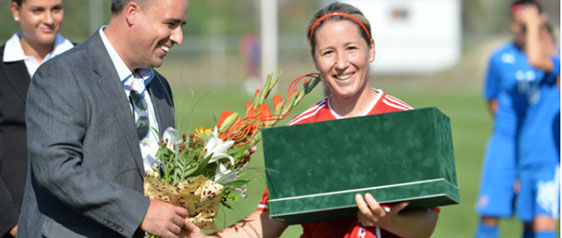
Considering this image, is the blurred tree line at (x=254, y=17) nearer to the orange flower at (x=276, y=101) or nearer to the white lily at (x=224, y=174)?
the orange flower at (x=276, y=101)

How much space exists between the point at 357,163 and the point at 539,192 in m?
4.89

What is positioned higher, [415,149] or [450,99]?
[450,99]

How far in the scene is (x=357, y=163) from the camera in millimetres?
2998

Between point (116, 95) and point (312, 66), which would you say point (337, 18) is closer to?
point (116, 95)

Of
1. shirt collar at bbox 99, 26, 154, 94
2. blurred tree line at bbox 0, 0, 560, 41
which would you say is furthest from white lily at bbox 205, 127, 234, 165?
blurred tree line at bbox 0, 0, 560, 41

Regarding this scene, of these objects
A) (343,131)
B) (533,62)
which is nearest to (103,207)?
(343,131)

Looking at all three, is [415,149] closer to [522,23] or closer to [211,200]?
[211,200]

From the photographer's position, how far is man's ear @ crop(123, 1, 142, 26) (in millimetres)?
3350

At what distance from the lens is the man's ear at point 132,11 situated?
11.0 ft

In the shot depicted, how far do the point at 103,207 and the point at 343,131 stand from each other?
2.94ft

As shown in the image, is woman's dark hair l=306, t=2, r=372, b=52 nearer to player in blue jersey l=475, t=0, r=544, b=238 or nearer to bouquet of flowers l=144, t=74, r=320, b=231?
bouquet of flowers l=144, t=74, r=320, b=231

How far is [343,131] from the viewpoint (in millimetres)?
2996

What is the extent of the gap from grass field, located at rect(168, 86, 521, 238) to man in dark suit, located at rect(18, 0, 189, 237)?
219 mm

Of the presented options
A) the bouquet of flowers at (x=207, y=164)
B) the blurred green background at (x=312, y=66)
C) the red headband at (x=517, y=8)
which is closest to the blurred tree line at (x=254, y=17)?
the blurred green background at (x=312, y=66)
